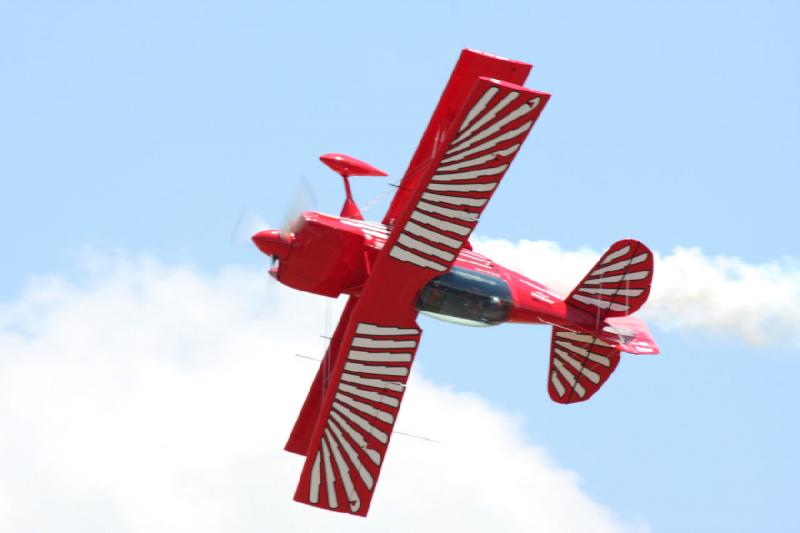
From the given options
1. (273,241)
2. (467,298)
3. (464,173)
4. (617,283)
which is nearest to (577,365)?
(617,283)

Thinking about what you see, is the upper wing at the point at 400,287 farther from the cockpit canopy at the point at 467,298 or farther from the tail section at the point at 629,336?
the tail section at the point at 629,336

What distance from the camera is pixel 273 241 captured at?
23.0 metres

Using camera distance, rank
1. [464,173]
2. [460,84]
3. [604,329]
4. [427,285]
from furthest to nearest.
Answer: [604,329], [460,84], [427,285], [464,173]

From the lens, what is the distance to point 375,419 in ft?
79.8

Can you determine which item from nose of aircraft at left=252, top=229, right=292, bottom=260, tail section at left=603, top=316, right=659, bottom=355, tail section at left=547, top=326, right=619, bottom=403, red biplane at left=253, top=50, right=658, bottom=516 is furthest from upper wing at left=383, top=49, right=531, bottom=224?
tail section at left=603, top=316, right=659, bottom=355

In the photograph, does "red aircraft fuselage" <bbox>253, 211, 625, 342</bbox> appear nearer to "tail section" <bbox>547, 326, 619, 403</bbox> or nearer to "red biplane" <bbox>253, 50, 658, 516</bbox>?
"red biplane" <bbox>253, 50, 658, 516</bbox>

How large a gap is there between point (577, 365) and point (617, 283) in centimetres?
160

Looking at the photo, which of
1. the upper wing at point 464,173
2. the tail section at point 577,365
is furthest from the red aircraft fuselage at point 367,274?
the tail section at point 577,365

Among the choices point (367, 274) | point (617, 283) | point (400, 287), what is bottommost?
point (400, 287)

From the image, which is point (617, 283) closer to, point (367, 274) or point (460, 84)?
point (460, 84)

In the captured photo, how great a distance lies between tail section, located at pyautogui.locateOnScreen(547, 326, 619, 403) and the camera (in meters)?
25.2

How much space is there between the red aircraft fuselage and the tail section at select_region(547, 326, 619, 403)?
3.50 ft

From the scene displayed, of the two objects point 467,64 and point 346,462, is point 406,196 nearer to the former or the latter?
point 467,64

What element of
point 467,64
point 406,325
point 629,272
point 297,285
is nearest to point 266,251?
point 297,285
